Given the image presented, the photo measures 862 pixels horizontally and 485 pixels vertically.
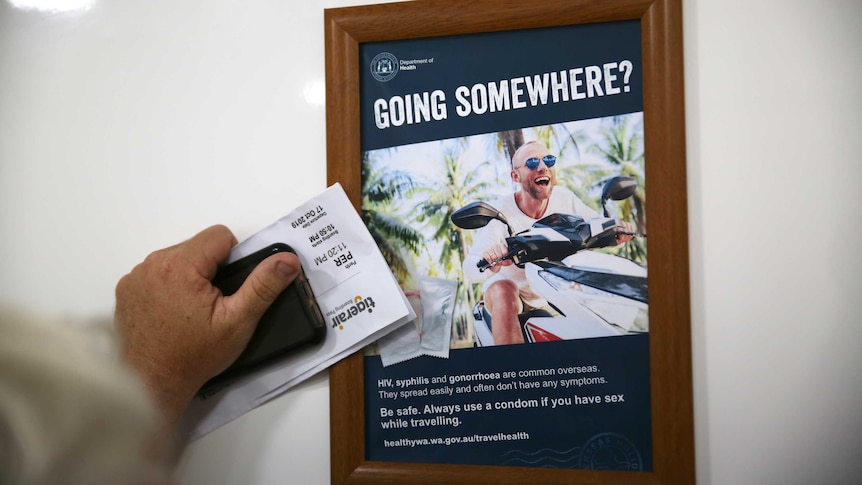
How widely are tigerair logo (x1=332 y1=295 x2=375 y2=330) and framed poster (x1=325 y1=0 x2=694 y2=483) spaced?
0.06m

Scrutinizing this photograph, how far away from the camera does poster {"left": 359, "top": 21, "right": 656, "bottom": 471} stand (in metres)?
0.70

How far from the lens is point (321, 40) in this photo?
2.52ft

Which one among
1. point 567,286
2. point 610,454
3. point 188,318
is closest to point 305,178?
point 188,318

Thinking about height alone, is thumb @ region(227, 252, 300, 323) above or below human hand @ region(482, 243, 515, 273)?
below

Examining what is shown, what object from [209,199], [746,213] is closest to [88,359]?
[209,199]

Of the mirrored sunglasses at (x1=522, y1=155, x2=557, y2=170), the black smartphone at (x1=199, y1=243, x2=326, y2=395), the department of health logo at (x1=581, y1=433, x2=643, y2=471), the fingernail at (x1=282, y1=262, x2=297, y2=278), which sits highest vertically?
the mirrored sunglasses at (x1=522, y1=155, x2=557, y2=170)

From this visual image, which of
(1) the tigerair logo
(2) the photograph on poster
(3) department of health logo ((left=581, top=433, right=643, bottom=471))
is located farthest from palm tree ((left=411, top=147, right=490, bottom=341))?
(3) department of health logo ((left=581, top=433, right=643, bottom=471))

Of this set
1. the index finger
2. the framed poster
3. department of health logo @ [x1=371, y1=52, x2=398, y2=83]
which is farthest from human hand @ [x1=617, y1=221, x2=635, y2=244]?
the index finger

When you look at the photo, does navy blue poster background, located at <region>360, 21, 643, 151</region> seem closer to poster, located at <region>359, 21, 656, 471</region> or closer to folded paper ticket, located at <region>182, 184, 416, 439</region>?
poster, located at <region>359, 21, 656, 471</region>

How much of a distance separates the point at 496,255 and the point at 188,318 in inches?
15.9

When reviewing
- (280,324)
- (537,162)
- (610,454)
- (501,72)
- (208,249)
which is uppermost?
(501,72)

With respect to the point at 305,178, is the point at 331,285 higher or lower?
lower

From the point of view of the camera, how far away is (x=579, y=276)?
0.70m

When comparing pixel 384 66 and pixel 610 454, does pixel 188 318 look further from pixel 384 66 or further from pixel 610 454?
pixel 610 454
